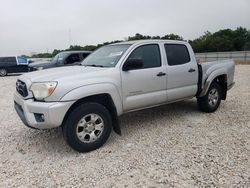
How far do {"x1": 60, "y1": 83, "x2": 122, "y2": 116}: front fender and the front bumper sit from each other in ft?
0.34

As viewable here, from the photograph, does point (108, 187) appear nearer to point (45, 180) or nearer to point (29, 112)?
point (45, 180)

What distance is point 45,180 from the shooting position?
3.32 meters

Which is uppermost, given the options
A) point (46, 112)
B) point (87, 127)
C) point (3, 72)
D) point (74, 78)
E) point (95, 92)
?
point (74, 78)

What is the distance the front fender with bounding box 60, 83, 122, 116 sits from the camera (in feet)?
12.5

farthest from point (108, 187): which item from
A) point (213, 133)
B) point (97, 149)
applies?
point (213, 133)

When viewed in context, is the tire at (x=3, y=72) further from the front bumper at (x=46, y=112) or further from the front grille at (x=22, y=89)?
the front bumper at (x=46, y=112)

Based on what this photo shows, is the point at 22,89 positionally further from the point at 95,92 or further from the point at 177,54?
the point at 177,54

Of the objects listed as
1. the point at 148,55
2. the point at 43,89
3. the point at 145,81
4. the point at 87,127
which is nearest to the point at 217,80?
the point at 148,55

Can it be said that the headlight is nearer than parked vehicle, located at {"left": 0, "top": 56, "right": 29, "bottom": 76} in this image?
Yes

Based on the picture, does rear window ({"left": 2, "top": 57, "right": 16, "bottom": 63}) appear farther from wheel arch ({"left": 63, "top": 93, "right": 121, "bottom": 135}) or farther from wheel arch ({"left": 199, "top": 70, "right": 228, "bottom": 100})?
wheel arch ({"left": 63, "top": 93, "right": 121, "bottom": 135})

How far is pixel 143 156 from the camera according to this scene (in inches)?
154

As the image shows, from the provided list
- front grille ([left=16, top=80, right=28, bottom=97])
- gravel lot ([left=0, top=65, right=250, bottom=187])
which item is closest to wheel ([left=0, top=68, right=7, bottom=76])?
gravel lot ([left=0, top=65, right=250, bottom=187])

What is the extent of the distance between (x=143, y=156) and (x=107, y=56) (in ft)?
6.73

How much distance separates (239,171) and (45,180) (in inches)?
100
